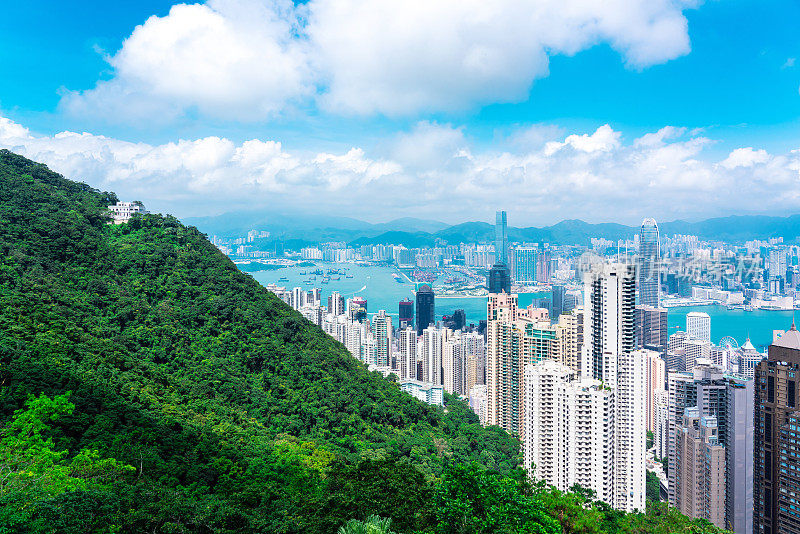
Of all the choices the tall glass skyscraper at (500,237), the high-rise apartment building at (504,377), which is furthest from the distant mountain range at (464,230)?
the high-rise apartment building at (504,377)

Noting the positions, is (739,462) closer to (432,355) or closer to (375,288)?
(432,355)

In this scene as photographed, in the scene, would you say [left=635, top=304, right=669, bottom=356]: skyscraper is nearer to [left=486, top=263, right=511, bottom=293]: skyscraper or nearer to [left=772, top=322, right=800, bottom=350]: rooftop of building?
[left=486, top=263, right=511, bottom=293]: skyscraper

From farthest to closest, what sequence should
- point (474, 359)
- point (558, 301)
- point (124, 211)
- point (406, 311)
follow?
1. point (406, 311)
2. point (558, 301)
3. point (474, 359)
4. point (124, 211)

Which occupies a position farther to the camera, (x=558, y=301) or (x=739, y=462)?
(x=558, y=301)

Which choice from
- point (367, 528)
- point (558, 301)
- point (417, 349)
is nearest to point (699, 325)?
point (558, 301)

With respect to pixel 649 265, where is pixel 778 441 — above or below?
below
